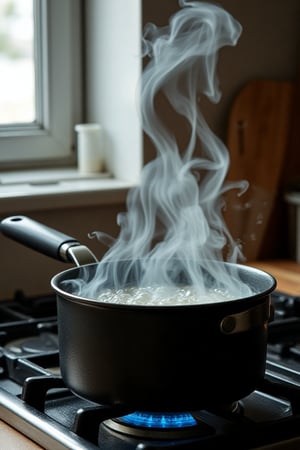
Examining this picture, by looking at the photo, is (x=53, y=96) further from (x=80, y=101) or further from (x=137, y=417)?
(x=137, y=417)

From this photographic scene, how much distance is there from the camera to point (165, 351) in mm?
934

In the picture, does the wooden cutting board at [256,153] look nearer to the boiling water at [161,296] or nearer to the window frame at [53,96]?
the window frame at [53,96]

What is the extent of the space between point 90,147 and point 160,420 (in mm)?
965

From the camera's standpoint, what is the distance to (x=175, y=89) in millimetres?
1817

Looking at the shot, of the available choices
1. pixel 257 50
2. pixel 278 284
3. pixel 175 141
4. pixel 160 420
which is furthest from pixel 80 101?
pixel 160 420

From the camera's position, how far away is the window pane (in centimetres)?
190

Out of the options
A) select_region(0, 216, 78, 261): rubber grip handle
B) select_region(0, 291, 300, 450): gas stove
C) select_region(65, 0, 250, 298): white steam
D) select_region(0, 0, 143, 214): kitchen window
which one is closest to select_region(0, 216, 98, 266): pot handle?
select_region(0, 216, 78, 261): rubber grip handle

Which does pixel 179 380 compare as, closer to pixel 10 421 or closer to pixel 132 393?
pixel 132 393

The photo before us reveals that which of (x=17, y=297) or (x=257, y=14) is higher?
(x=257, y=14)

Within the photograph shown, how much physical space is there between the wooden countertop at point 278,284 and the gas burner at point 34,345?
10.0 inches

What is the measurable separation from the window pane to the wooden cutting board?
427 millimetres

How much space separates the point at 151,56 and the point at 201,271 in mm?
747

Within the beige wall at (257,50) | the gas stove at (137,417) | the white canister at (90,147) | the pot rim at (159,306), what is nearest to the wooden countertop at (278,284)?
the gas stove at (137,417)

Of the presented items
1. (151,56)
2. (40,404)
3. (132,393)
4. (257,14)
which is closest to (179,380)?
(132,393)
